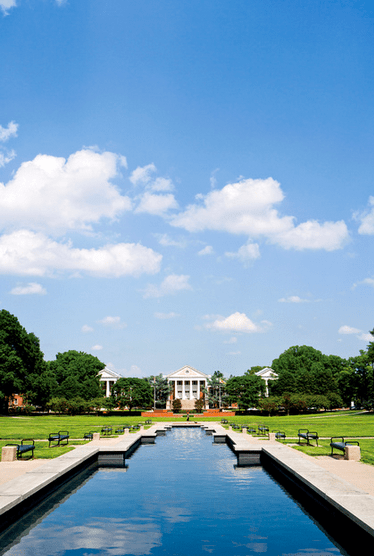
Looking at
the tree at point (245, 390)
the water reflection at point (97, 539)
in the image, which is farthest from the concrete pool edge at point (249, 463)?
the tree at point (245, 390)

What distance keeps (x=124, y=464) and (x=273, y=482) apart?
330 inches

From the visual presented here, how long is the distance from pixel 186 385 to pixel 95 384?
170 ft

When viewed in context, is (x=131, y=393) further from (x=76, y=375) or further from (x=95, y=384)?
(x=76, y=375)

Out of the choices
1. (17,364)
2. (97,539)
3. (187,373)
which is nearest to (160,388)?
(187,373)

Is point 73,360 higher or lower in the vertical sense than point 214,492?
higher

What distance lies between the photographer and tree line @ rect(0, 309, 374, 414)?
6666 centimetres

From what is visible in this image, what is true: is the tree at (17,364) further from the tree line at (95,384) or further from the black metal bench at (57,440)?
the black metal bench at (57,440)

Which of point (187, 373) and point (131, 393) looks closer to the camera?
point (131, 393)

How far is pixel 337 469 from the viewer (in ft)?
60.3

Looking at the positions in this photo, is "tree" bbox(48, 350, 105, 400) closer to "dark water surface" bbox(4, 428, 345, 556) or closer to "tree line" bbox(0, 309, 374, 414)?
"tree line" bbox(0, 309, 374, 414)

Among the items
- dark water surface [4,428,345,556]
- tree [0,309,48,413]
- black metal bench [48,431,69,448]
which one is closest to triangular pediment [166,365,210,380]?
tree [0,309,48,413]

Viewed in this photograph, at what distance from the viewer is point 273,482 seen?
18688 mm

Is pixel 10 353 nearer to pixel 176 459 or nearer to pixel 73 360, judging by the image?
pixel 73 360

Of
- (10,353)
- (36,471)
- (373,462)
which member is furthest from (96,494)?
(10,353)
